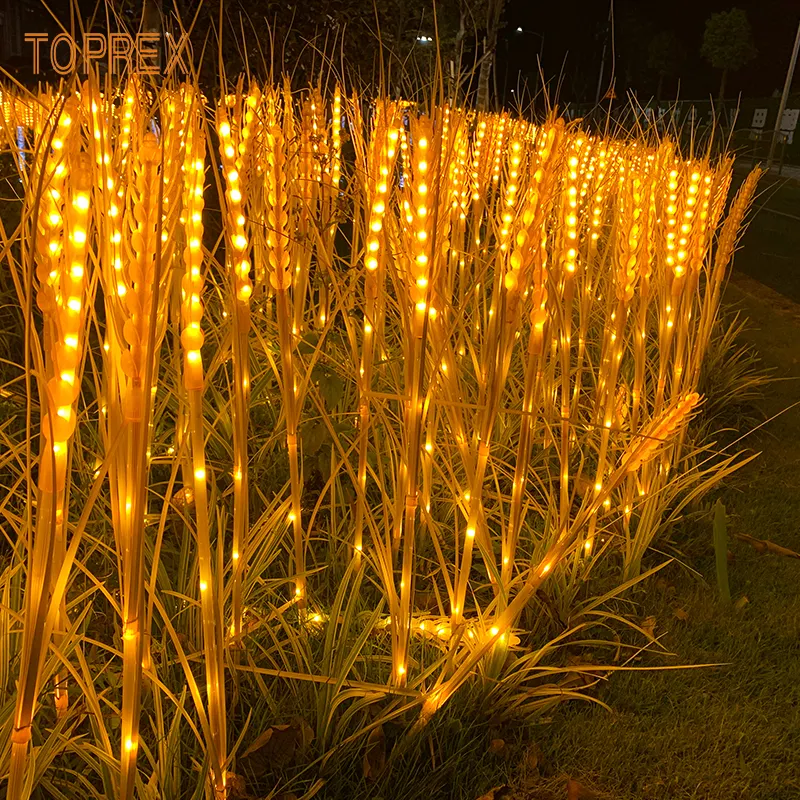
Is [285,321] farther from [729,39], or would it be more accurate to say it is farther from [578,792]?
[729,39]

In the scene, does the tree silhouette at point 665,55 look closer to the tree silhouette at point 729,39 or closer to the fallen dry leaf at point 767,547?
the tree silhouette at point 729,39

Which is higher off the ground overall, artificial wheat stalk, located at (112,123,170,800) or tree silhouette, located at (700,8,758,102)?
tree silhouette, located at (700,8,758,102)

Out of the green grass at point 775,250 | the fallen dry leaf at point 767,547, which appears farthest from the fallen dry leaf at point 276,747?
the green grass at point 775,250

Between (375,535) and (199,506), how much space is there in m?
0.51

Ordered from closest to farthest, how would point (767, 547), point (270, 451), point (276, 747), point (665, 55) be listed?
1. point (276, 747)
2. point (270, 451)
3. point (767, 547)
4. point (665, 55)

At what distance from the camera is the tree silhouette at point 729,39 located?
34062 mm

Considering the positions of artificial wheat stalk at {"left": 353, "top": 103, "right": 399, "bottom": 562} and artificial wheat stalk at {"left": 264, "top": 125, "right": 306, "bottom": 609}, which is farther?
artificial wheat stalk at {"left": 353, "top": 103, "right": 399, "bottom": 562}

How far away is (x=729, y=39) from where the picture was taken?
34.6 meters

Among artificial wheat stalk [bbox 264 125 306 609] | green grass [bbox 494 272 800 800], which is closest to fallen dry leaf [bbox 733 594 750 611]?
green grass [bbox 494 272 800 800]

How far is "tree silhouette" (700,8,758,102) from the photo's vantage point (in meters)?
34.1

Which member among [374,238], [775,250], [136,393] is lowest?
[775,250]

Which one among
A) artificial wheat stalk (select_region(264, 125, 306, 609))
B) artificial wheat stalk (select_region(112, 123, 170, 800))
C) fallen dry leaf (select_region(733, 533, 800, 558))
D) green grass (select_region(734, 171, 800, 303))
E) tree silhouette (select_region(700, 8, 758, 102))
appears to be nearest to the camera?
artificial wheat stalk (select_region(112, 123, 170, 800))

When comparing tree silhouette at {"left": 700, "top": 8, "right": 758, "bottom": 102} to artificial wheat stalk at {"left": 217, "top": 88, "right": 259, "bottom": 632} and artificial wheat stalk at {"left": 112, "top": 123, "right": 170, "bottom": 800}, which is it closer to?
artificial wheat stalk at {"left": 217, "top": 88, "right": 259, "bottom": 632}

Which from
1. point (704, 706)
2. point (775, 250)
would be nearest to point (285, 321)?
point (704, 706)
